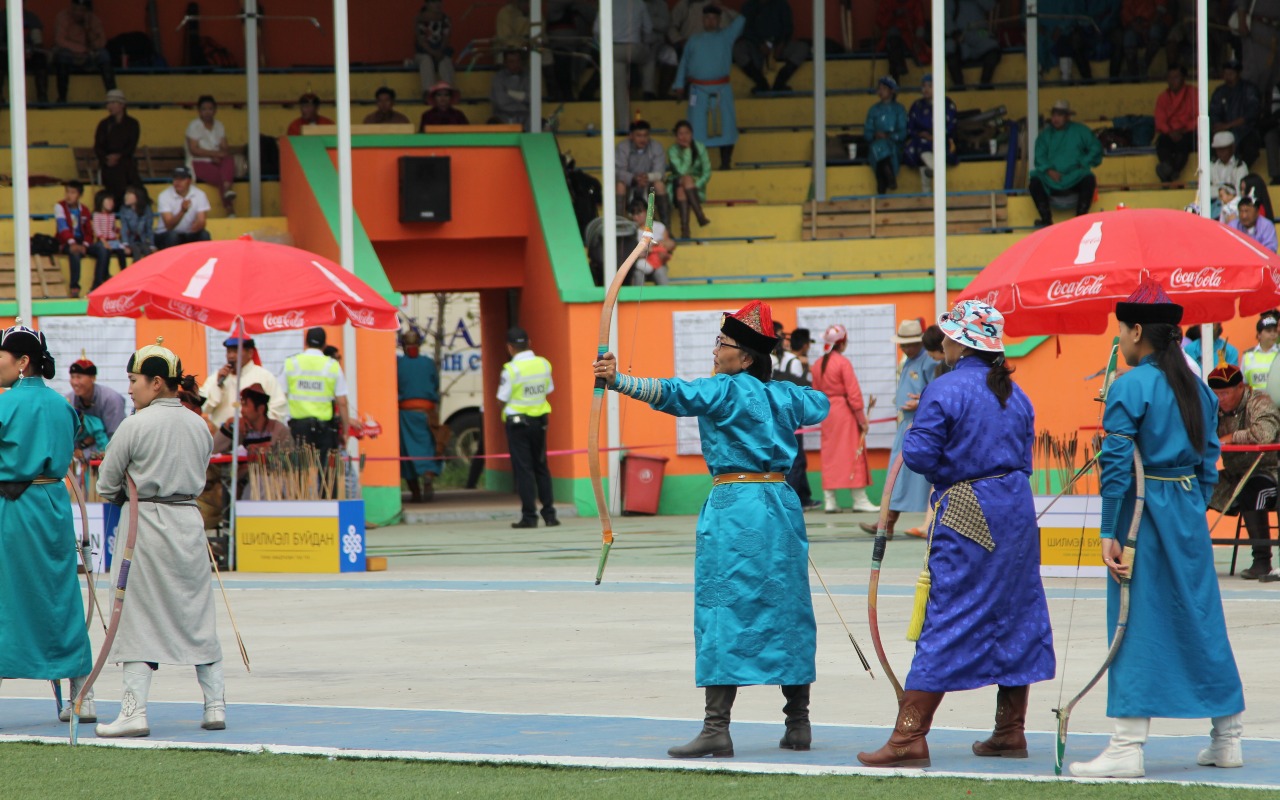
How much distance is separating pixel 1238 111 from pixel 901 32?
17.9ft

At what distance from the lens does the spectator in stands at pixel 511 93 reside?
22.6 meters

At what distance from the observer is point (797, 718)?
7.21 meters

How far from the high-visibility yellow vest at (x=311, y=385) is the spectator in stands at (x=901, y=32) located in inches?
479

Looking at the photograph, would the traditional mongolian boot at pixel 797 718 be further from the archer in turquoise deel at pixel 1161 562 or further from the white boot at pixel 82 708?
the white boot at pixel 82 708

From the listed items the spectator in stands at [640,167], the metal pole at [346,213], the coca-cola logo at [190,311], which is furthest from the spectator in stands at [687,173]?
the coca-cola logo at [190,311]

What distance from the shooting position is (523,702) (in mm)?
8625

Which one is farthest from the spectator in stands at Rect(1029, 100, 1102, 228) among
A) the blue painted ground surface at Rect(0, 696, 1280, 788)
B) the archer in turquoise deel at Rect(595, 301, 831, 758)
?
the archer in turquoise deel at Rect(595, 301, 831, 758)

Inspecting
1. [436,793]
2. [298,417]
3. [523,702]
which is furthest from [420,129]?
[436,793]

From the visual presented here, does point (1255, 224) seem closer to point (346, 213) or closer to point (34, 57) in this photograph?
point (346, 213)

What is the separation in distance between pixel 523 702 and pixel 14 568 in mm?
2453

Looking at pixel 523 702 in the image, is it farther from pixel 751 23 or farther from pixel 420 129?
pixel 751 23

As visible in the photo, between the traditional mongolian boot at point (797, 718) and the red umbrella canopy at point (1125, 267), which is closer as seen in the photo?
the traditional mongolian boot at point (797, 718)

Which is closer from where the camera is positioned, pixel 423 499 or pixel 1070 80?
pixel 423 499

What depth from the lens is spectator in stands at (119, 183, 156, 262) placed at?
20000 millimetres
